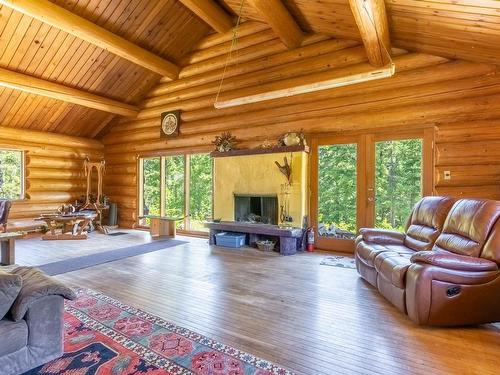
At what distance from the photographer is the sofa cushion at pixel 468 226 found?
2.74 meters

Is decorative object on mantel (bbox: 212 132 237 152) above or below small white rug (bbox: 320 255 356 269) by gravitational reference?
above

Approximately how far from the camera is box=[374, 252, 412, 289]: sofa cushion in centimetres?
277

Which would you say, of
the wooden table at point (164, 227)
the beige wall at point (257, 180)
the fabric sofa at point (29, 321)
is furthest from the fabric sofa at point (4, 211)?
the fabric sofa at point (29, 321)

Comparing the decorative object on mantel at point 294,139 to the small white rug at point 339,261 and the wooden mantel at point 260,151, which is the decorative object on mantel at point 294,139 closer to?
the wooden mantel at point 260,151

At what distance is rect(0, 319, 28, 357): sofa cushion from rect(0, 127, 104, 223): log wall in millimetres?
6794

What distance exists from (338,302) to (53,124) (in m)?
8.50

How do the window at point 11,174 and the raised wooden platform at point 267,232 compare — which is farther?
the window at point 11,174

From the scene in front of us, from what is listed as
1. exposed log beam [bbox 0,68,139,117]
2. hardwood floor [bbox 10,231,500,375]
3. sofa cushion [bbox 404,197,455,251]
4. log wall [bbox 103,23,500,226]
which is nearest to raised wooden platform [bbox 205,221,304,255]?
hardwood floor [bbox 10,231,500,375]

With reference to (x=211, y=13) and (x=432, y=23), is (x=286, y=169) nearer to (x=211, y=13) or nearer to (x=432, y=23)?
(x=432, y=23)

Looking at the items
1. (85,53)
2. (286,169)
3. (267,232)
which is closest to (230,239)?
(267,232)

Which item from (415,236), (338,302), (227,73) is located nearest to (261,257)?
(338,302)

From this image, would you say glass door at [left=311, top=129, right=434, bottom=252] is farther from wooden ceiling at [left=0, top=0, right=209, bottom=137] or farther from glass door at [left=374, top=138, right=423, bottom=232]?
wooden ceiling at [left=0, top=0, right=209, bottom=137]

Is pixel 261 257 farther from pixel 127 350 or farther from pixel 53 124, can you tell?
pixel 53 124

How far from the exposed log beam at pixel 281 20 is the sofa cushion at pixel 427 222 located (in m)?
3.68
